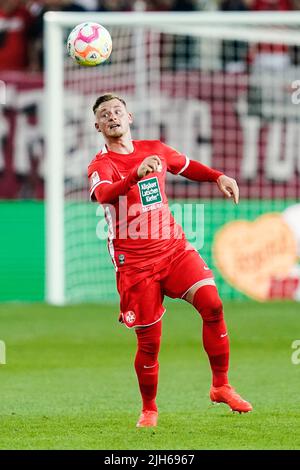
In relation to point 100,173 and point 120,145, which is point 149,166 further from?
point 120,145

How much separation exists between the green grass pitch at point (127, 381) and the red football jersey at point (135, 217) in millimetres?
1073

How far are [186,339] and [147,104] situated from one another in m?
4.17

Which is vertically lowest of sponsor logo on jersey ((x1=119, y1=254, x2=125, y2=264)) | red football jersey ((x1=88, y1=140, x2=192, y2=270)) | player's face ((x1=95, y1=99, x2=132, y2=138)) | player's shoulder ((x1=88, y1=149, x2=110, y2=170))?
sponsor logo on jersey ((x1=119, y1=254, x2=125, y2=264))

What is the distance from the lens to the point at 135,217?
7.80 metres

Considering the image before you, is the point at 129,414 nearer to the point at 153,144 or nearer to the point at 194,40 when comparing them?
the point at 153,144

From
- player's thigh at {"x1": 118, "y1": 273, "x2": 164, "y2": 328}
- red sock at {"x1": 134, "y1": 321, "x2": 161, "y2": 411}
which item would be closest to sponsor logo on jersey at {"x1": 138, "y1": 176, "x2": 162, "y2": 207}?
player's thigh at {"x1": 118, "y1": 273, "x2": 164, "y2": 328}

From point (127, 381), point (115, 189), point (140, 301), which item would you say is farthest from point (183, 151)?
point (115, 189)

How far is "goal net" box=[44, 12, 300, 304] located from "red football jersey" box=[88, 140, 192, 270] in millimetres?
6706

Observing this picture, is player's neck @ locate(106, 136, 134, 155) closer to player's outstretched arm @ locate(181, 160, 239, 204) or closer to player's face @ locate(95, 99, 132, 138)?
player's face @ locate(95, 99, 132, 138)

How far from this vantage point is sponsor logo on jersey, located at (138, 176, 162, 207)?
25.6 ft

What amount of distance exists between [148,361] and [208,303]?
529 millimetres

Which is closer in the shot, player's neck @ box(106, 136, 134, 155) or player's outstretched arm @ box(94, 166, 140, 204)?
player's outstretched arm @ box(94, 166, 140, 204)

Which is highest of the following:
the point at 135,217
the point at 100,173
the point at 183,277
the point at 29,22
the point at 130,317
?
the point at 29,22

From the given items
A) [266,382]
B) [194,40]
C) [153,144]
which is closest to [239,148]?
[194,40]
